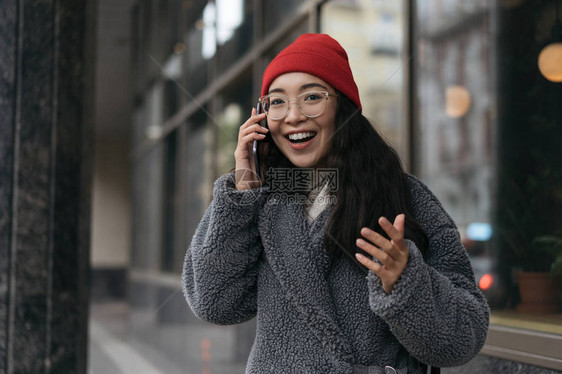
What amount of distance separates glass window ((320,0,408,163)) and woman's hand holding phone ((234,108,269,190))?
1.55m

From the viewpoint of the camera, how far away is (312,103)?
5.13 feet

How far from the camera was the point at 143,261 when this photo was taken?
955cm

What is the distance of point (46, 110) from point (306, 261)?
1.50 metres

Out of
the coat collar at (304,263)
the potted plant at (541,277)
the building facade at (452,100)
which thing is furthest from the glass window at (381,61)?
the coat collar at (304,263)

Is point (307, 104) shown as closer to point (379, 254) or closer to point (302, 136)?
point (302, 136)

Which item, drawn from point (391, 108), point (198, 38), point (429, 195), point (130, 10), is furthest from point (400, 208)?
point (130, 10)

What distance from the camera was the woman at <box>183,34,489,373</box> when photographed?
57.9 inches

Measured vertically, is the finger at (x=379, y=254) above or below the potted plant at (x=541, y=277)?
above

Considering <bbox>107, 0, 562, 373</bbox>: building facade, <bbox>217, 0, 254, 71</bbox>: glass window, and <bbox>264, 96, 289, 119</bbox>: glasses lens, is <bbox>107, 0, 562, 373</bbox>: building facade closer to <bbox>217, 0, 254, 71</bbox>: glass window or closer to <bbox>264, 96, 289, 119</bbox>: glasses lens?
<bbox>217, 0, 254, 71</bbox>: glass window

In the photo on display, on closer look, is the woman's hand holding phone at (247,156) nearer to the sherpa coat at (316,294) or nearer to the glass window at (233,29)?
the sherpa coat at (316,294)

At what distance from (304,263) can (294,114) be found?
362mm

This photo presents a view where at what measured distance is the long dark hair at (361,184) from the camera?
1496 mm

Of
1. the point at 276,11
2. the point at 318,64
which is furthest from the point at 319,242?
the point at 276,11

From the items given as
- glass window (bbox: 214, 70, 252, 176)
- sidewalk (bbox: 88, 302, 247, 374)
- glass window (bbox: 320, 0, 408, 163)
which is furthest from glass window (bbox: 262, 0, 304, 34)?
sidewalk (bbox: 88, 302, 247, 374)
